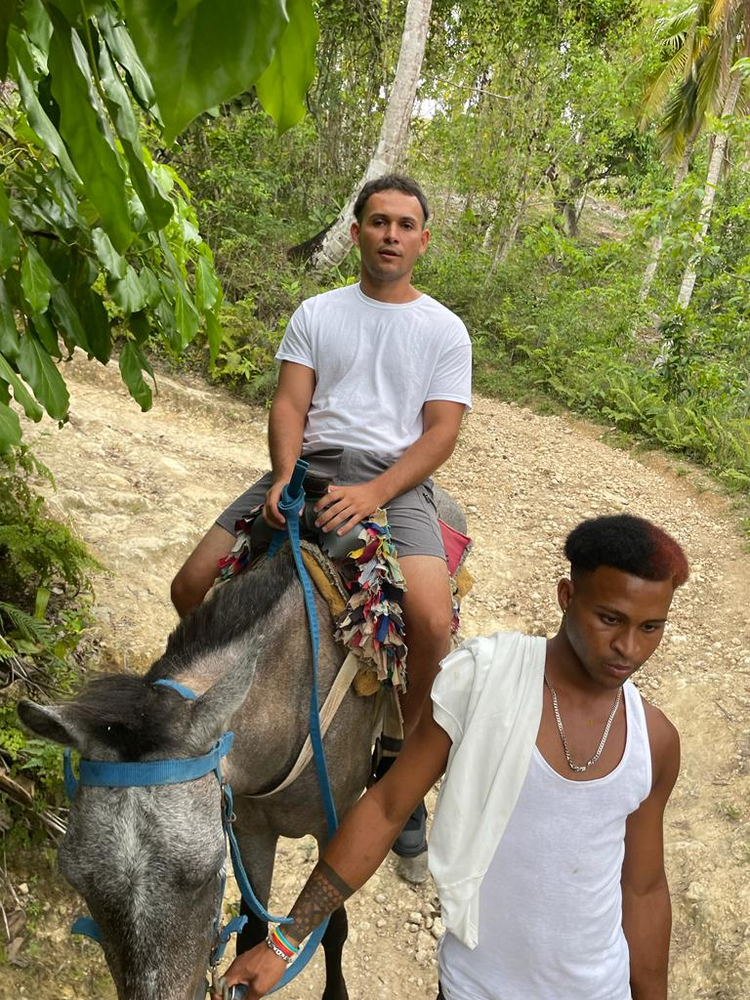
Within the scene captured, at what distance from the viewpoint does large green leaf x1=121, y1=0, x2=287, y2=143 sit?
0.66 metres

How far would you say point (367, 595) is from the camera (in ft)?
9.77

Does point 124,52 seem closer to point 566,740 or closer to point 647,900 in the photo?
point 566,740

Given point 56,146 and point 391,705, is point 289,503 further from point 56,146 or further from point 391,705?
point 56,146

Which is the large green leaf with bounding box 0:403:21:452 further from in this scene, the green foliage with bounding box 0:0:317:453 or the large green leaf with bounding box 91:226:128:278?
the large green leaf with bounding box 91:226:128:278

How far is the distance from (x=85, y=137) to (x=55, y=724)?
1.55m

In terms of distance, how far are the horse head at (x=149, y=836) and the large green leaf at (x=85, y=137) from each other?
141cm

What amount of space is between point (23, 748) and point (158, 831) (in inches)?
72.6

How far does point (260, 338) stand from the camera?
1023cm

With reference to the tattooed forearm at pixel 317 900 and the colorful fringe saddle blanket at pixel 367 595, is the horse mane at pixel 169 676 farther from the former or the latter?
the tattooed forearm at pixel 317 900

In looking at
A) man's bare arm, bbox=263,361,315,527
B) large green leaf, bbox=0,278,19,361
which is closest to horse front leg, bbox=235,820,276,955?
man's bare arm, bbox=263,361,315,527

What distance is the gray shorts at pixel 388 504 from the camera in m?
3.35

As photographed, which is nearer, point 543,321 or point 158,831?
point 158,831

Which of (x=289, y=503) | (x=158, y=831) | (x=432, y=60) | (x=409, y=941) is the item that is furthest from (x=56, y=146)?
(x=432, y=60)

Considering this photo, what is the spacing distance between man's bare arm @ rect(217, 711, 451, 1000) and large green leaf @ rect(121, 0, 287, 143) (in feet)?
5.70
